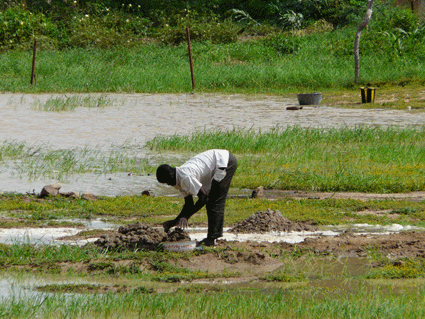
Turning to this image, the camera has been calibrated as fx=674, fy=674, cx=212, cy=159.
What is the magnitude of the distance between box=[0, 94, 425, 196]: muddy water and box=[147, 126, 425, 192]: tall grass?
1213mm

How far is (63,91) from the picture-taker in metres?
21.5

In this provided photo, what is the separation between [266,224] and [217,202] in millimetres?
836

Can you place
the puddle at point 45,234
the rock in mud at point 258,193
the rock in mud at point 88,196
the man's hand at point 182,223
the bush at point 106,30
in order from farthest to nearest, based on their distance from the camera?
1. the bush at point 106,30
2. the rock in mud at point 258,193
3. the rock in mud at point 88,196
4. the puddle at point 45,234
5. the man's hand at point 182,223

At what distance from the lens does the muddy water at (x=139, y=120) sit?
9.68 meters

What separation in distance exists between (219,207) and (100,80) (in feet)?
55.7

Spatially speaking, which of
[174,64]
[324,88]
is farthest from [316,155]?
[174,64]

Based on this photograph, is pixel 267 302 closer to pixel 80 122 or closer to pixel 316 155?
pixel 316 155

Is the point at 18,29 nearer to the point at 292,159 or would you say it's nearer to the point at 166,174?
the point at 292,159

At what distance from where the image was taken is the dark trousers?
604cm

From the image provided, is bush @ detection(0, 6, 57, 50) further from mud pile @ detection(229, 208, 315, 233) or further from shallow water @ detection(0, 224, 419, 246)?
mud pile @ detection(229, 208, 315, 233)

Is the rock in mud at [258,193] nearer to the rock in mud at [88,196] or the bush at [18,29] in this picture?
the rock in mud at [88,196]

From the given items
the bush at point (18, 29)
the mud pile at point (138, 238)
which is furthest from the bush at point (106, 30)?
the mud pile at point (138, 238)

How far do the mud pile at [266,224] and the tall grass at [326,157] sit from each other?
7.32ft

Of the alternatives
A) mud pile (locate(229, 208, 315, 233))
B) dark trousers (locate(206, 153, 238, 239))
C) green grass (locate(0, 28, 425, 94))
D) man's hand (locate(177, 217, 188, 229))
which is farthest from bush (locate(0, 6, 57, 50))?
man's hand (locate(177, 217, 188, 229))
